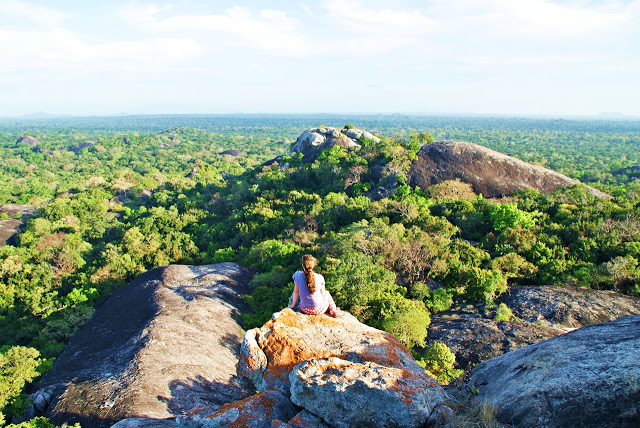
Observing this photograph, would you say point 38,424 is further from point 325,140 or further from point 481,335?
point 325,140

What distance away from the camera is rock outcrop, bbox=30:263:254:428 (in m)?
13.0

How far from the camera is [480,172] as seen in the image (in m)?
42.1

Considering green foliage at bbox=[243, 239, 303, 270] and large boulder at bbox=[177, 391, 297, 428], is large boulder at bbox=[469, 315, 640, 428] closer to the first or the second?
large boulder at bbox=[177, 391, 297, 428]

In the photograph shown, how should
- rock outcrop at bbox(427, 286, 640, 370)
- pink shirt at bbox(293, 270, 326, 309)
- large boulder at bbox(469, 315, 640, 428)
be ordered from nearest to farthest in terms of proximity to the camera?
1. large boulder at bbox(469, 315, 640, 428)
2. pink shirt at bbox(293, 270, 326, 309)
3. rock outcrop at bbox(427, 286, 640, 370)

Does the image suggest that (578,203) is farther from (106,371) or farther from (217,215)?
(217,215)

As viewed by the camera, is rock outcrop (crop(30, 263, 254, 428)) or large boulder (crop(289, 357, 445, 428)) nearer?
large boulder (crop(289, 357, 445, 428))

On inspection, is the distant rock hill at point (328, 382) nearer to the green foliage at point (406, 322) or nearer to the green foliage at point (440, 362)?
the green foliage at point (406, 322)

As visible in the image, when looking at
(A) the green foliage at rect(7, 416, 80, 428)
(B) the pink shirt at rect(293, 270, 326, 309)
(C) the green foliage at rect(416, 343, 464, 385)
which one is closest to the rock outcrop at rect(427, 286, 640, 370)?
(C) the green foliage at rect(416, 343, 464, 385)

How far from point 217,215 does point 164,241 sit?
1121 cm

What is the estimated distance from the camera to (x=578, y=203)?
1262 inches

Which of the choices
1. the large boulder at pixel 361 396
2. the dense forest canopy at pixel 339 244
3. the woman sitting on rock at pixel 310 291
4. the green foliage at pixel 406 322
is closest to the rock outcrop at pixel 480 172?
the dense forest canopy at pixel 339 244

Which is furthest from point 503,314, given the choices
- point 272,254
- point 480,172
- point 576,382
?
point 480,172

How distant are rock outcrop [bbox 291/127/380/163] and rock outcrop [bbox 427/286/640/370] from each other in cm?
3860

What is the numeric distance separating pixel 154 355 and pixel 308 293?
10672mm
